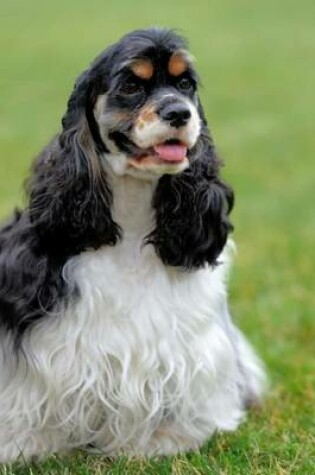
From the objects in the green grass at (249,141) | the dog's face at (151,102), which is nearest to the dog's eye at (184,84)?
the dog's face at (151,102)

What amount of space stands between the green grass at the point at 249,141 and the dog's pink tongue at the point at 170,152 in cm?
116

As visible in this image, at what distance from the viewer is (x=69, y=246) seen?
432cm

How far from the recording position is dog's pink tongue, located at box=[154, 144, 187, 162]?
4.03 m

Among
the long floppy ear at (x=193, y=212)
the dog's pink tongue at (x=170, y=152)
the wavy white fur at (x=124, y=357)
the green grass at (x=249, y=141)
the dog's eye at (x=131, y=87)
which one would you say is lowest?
the green grass at (x=249, y=141)

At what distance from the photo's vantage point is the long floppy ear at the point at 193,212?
14.3 feet

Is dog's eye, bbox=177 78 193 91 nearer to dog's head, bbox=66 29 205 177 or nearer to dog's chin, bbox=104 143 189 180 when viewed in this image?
dog's head, bbox=66 29 205 177

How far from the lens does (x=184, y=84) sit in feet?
13.6

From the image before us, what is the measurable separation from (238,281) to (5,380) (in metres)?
3.24

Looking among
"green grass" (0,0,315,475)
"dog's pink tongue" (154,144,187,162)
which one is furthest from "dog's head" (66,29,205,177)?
"green grass" (0,0,315,475)

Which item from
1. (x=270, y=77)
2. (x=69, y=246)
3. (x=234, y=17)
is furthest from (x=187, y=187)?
(x=234, y=17)

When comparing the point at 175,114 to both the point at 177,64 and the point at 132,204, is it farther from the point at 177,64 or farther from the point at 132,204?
the point at 132,204

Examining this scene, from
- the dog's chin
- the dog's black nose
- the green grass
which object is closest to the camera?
the dog's black nose

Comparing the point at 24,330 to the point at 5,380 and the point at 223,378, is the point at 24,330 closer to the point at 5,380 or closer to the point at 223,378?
the point at 5,380

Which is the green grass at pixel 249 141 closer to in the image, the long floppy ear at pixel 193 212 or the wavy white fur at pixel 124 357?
the wavy white fur at pixel 124 357
